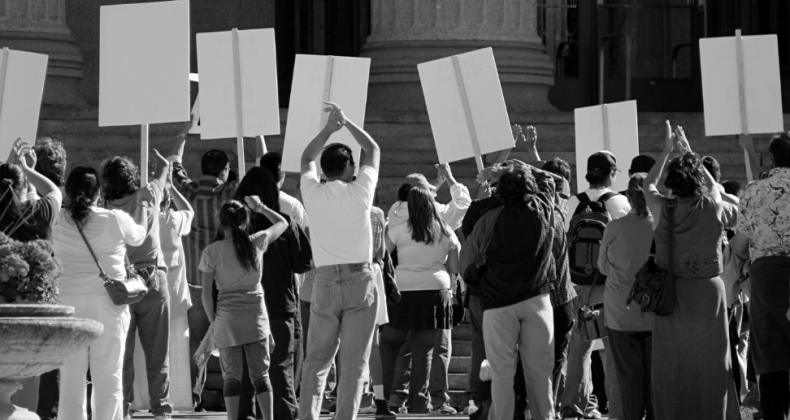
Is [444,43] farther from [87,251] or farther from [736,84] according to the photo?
[87,251]

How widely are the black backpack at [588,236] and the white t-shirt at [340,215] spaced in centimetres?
177

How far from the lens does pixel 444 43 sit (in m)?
15.1

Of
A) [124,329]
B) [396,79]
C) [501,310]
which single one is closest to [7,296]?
[124,329]

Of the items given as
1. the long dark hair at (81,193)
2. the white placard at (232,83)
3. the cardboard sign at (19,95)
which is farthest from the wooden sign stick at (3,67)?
the long dark hair at (81,193)

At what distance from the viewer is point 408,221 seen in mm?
10250

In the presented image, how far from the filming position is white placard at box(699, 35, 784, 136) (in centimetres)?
1099

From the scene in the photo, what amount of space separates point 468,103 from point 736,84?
6.44 ft

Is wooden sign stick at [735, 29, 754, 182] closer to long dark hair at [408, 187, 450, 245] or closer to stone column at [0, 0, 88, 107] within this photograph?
long dark hair at [408, 187, 450, 245]

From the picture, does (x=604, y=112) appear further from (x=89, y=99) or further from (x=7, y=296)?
(x=89, y=99)

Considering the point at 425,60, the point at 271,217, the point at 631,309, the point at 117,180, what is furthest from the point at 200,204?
the point at 425,60

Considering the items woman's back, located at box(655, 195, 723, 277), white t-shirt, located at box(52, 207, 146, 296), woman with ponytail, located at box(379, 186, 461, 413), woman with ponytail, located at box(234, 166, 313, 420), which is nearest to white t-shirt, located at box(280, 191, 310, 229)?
woman with ponytail, located at box(234, 166, 313, 420)

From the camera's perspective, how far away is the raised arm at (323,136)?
8203mm

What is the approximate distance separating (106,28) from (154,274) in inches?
78.5

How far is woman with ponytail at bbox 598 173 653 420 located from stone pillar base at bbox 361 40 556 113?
6270mm
